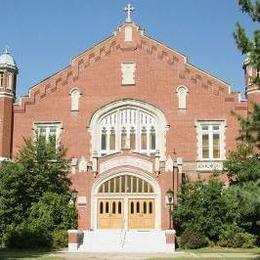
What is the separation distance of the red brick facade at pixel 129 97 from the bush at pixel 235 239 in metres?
5.83

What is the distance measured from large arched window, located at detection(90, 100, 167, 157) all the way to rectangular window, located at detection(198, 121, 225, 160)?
2.55 meters

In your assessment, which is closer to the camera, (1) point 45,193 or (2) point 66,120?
(1) point 45,193

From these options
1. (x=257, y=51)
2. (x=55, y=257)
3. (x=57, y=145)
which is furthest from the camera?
(x=57, y=145)

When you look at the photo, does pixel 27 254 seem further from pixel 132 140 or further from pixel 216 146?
pixel 216 146

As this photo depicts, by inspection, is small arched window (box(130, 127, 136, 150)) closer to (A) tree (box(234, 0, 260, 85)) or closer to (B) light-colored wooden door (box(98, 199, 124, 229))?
(B) light-colored wooden door (box(98, 199, 124, 229))

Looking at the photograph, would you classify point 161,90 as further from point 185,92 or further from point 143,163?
point 143,163

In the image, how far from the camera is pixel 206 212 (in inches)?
1384

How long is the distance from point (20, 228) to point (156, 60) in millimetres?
14801

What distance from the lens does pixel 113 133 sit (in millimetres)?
40500

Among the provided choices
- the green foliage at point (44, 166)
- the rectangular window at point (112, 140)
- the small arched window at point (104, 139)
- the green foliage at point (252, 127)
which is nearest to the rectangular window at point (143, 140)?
the rectangular window at point (112, 140)

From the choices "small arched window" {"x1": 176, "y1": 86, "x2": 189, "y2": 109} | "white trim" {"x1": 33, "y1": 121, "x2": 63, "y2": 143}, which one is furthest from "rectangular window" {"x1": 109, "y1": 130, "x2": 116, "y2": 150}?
"small arched window" {"x1": 176, "y1": 86, "x2": 189, "y2": 109}

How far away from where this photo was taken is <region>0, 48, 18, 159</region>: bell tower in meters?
40.3

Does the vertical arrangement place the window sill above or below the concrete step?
above

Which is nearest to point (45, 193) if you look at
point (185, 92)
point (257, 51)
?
point (185, 92)
